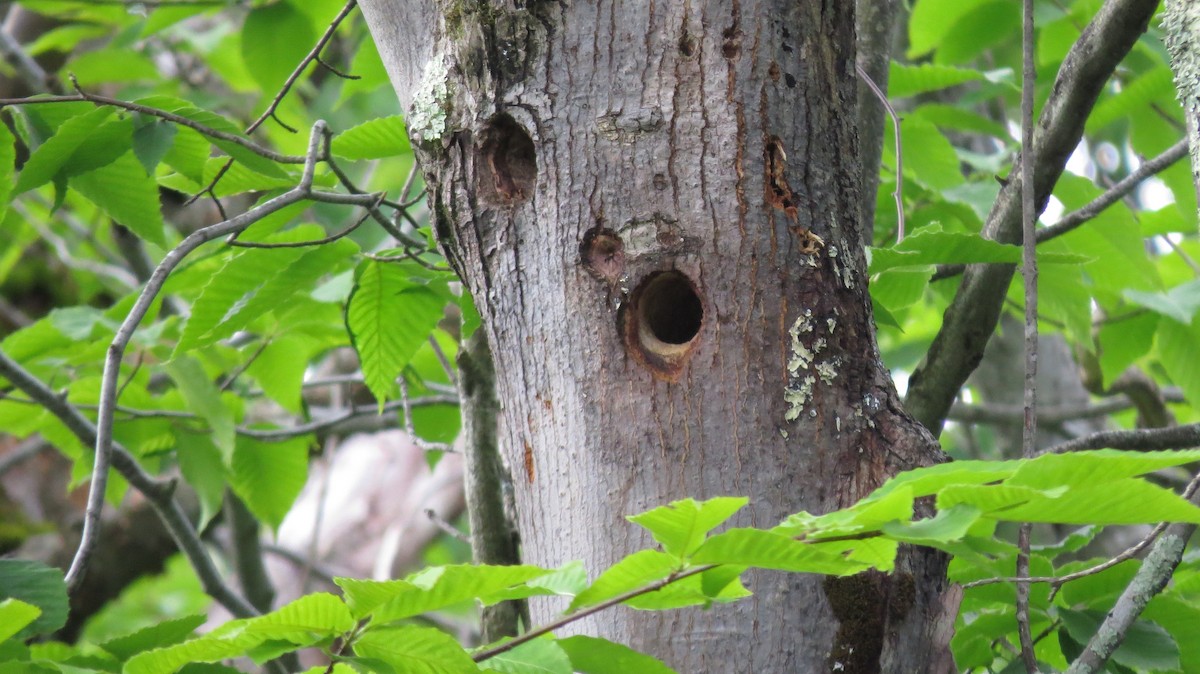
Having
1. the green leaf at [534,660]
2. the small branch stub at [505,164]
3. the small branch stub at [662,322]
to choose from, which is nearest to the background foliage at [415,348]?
the green leaf at [534,660]

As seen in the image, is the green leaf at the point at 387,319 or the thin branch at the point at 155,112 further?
the green leaf at the point at 387,319

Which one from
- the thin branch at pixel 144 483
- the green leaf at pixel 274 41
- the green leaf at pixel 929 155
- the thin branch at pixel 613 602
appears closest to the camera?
the thin branch at pixel 613 602

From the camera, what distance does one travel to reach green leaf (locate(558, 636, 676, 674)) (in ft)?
3.57

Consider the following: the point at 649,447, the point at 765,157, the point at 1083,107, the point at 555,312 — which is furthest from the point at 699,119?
the point at 1083,107

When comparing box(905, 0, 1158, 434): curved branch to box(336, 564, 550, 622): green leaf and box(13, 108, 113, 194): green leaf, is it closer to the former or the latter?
box(336, 564, 550, 622): green leaf

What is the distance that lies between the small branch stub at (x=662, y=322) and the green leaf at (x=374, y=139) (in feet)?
2.30

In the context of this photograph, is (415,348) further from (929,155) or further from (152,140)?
(929,155)

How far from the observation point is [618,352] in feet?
4.38

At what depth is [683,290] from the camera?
1.40 meters

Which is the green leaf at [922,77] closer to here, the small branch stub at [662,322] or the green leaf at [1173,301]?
the green leaf at [1173,301]

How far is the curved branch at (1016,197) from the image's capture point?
1.69 m

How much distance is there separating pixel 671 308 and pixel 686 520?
0.52 meters

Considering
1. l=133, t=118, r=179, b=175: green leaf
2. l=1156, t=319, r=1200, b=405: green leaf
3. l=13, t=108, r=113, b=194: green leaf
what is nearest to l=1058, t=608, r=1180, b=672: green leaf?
l=1156, t=319, r=1200, b=405: green leaf

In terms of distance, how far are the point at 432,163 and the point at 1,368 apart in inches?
48.2
